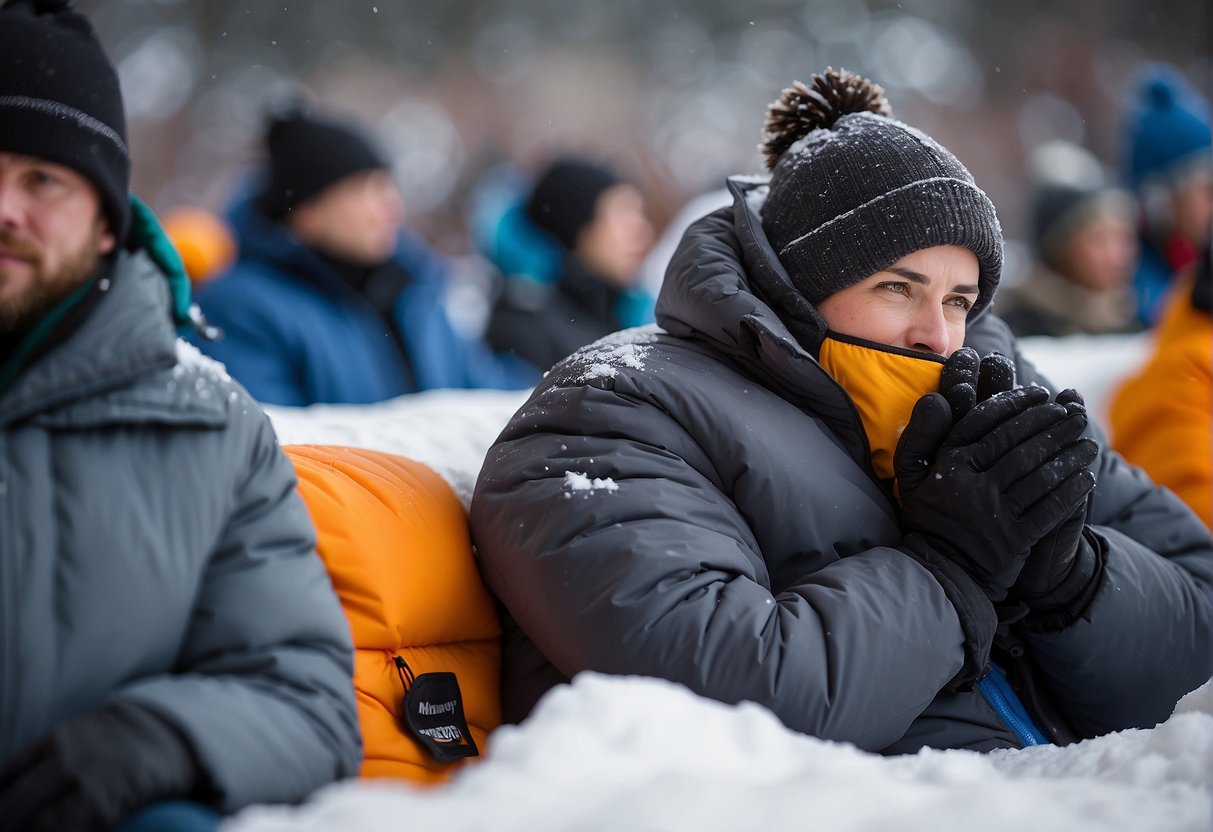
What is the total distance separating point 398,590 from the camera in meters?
1.90

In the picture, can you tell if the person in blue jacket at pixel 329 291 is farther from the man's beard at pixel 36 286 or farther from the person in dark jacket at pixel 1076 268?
the man's beard at pixel 36 286

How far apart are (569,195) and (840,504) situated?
4526mm

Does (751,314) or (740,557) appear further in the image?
(751,314)

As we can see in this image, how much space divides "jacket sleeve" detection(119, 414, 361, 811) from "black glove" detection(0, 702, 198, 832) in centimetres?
3

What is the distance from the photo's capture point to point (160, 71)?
13.0 meters

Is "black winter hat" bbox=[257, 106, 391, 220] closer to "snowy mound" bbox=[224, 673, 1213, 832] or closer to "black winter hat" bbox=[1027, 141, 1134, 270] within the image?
"black winter hat" bbox=[1027, 141, 1134, 270]

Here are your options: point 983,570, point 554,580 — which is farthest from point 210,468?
point 983,570

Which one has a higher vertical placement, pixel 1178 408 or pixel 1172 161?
pixel 1172 161

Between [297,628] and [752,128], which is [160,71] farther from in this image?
[297,628]

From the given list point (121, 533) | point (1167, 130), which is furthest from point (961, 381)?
point (1167, 130)

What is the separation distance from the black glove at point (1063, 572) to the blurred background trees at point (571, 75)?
317 inches

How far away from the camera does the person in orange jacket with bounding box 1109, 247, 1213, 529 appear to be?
3.19m

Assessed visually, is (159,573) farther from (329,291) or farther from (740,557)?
(329,291)

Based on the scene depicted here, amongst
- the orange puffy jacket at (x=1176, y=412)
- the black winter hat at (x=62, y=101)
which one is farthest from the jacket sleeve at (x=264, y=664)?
the orange puffy jacket at (x=1176, y=412)
